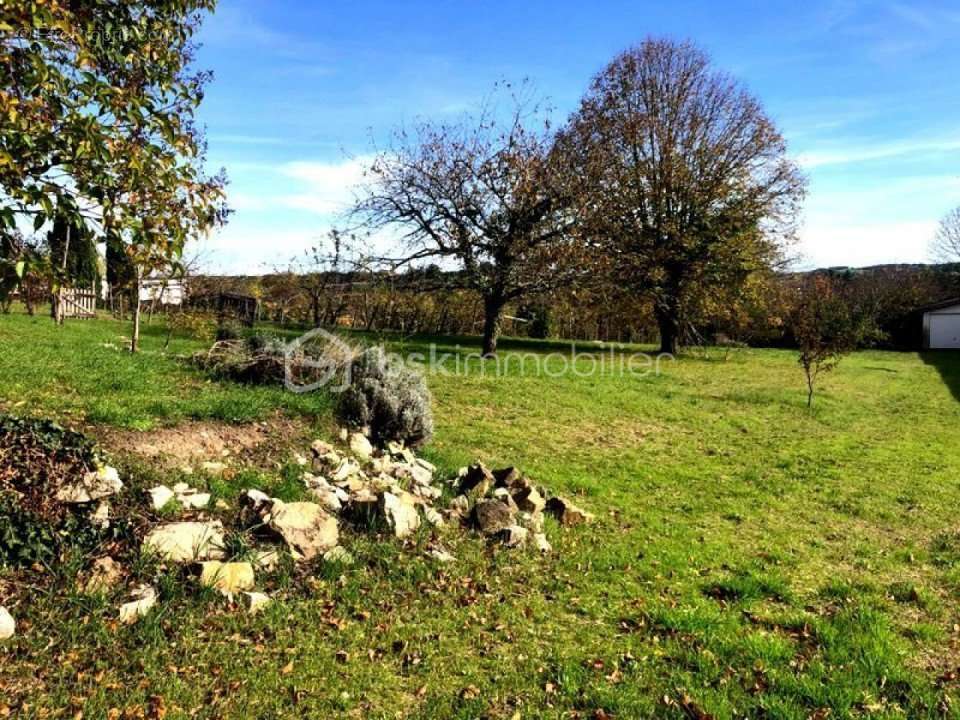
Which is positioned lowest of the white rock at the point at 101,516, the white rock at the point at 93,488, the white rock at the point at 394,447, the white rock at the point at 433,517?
the white rock at the point at 433,517

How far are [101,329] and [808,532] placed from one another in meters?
16.0

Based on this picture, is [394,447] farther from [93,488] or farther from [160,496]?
[93,488]

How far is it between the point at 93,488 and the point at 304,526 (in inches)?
56.9

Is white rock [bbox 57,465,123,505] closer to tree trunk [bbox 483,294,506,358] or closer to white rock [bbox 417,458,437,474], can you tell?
white rock [bbox 417,458,437,474]

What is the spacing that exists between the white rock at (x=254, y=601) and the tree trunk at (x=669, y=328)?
67.8 feet

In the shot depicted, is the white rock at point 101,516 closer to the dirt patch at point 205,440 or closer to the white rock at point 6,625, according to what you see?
the white rock at point 6,625

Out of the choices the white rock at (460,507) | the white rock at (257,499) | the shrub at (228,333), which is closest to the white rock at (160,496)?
the white rock at (257,499)

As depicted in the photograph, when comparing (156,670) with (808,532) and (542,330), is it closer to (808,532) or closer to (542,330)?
(808,532)

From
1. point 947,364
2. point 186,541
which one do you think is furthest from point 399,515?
point 947,364

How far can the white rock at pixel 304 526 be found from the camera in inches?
180

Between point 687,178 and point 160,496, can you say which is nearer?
point 160,496

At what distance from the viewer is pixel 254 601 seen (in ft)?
12.8

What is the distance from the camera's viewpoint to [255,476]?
548cm

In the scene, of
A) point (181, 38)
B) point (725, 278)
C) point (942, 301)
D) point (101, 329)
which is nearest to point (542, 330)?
point (725, 278)
